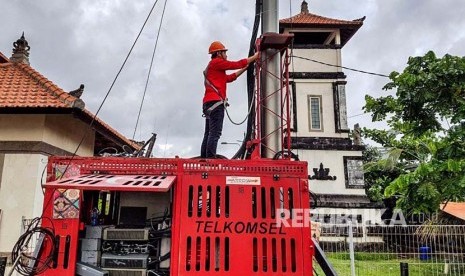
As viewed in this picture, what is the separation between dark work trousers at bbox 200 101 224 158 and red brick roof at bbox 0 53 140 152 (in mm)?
3958

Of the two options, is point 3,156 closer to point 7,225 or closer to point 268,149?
point 7,225

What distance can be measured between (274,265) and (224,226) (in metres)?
0.60

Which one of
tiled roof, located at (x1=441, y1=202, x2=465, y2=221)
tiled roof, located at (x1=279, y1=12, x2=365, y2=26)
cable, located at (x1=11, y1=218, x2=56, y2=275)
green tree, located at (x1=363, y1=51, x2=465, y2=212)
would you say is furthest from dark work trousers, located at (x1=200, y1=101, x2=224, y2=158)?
tiled roof, located at (x1=279, y1=12, x2=365, y2=26)

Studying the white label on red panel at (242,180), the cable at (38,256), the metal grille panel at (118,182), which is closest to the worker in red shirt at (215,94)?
the white label on red panel at (242,180)

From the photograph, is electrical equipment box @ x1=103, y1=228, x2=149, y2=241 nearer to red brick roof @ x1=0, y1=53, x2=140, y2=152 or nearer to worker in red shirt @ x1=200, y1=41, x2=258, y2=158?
worker in red shirt @ x1=200, y1=41, x2=258, y2=158

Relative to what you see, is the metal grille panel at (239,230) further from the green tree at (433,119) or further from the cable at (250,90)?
the green tree at (433,119)

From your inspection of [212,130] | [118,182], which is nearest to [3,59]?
[212,130]

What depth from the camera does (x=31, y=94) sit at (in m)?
8.04

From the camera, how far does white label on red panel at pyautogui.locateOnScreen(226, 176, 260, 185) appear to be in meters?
3.74

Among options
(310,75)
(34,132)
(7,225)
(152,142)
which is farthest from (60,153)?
(310,75)

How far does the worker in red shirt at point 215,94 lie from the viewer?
15.1 ft

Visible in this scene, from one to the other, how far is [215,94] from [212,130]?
492mm

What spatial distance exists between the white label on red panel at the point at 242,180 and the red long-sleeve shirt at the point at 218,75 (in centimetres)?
134

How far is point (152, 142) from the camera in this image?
17.6 feet
